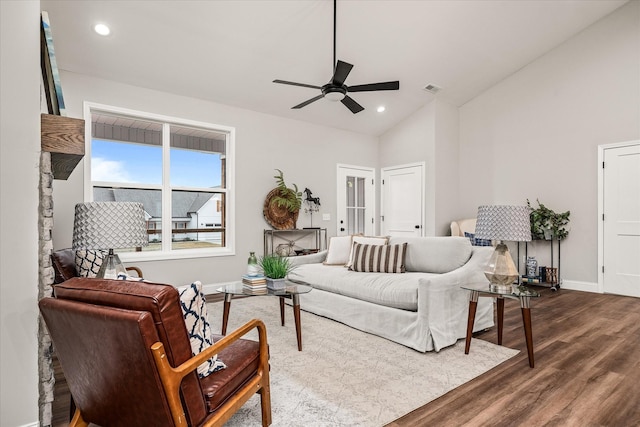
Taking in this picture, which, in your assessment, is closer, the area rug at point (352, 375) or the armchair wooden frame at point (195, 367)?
the armchair wooden frame at point (195, 367)

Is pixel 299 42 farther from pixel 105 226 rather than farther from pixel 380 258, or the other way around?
pixel 105 226

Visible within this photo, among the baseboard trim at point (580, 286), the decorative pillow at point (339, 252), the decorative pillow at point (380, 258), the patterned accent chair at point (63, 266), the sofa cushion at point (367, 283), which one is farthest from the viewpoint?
the baseboard trim at point (580, 286)

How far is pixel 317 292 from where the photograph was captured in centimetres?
384

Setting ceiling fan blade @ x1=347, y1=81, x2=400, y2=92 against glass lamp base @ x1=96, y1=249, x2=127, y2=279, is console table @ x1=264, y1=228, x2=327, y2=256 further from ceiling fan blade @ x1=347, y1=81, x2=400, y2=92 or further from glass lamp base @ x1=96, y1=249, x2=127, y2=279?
glass lamp base @ x1=96, y1=249, x2=127, y2=279

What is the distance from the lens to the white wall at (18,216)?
151cm

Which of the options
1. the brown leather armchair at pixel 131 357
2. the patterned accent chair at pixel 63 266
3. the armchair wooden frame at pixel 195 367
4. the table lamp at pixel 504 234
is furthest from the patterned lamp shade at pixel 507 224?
the patterned accent chair at pixel 63 266

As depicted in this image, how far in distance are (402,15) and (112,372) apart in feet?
15.0

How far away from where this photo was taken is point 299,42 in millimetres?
4344

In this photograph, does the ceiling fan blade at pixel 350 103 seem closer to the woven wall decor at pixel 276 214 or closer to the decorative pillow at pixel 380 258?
the decorative pillow at pixel 380 258

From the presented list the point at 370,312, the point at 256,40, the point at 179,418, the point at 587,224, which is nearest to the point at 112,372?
the point at 179,418

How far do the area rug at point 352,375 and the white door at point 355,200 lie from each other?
11.1 ft

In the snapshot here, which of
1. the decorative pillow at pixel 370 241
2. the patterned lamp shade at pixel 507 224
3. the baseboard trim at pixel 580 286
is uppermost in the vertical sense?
the patterned lamp shade at pixel 507 224

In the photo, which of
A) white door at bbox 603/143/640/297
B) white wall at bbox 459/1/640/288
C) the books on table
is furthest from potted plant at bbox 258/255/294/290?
white door at bbox 603/143/640/297

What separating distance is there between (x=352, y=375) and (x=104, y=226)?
1.81m
